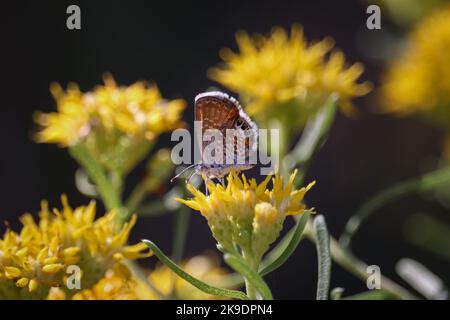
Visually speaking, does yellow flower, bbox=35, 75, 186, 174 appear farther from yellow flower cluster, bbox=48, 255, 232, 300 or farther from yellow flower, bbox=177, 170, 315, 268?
yellow flower, bbox=177, 170, 315, 268

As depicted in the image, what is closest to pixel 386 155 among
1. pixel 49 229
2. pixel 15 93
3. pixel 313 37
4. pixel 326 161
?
pixel 326 161

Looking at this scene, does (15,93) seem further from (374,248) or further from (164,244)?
(374,248)

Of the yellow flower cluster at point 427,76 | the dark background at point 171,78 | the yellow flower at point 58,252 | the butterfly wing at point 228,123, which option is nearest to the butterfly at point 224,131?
the butterfly wing at point 228,123

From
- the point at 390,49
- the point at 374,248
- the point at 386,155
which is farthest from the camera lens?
the point at 386,155

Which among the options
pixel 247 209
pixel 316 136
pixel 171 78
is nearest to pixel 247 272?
pixel 247 209

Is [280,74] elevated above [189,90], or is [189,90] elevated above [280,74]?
[189,90]

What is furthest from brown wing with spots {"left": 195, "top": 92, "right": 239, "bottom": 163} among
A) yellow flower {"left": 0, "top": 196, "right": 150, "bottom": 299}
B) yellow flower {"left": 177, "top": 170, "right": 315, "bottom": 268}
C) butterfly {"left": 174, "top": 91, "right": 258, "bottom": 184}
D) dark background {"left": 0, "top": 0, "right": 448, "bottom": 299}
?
dark background {"left": 0, "top": 0, "right": 448, "bottom": 299}

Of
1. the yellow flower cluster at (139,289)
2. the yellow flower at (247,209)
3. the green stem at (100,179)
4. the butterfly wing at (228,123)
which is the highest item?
the butterfly wing at (228,123)

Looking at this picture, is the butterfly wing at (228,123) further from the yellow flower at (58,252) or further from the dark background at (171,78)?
the dark background at (171,78)
